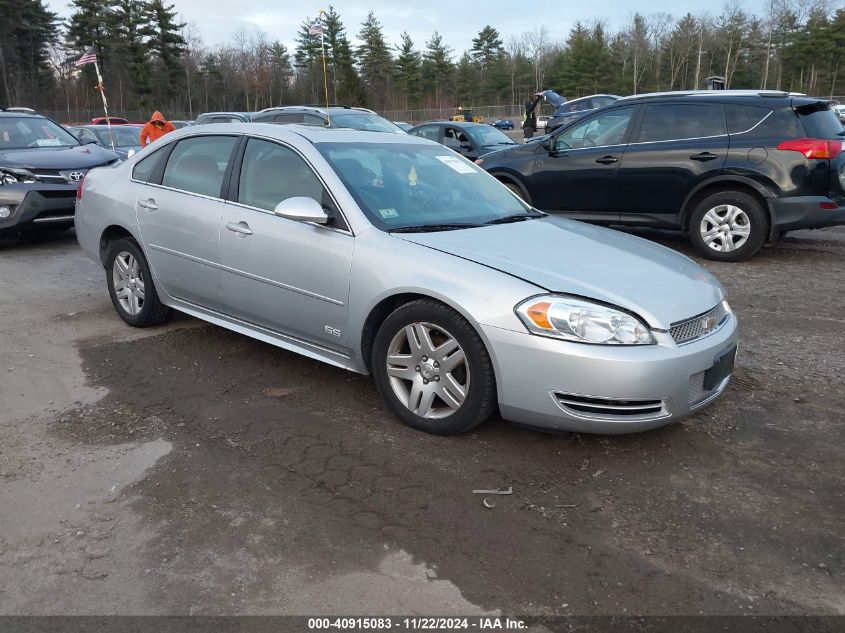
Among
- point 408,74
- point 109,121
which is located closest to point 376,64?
point 408,74

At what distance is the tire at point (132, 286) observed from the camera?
16.9 ft

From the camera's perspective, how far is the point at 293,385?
431 centimetres

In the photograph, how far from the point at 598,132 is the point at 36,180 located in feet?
22.7

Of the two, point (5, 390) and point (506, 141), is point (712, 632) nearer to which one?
point (5, 390)

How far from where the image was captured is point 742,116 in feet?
24.8

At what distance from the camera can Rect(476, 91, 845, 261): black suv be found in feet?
23.6

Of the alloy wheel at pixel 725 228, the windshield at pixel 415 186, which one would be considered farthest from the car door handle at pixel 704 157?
the windshield at pixel 415 186

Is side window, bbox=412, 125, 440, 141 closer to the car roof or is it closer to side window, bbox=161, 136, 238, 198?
the car roof

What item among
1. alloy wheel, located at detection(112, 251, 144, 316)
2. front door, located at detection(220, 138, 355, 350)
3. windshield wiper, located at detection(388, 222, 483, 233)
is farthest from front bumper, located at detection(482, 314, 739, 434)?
alloy wheel, located at detection(112, 251, 144, 316)

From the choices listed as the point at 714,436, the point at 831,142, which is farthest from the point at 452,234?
the point at 831,142

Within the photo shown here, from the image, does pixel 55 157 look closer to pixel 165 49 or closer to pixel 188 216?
pixel 188 216

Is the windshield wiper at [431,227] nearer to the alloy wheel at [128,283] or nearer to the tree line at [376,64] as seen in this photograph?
the alloy wheel at [128,283]

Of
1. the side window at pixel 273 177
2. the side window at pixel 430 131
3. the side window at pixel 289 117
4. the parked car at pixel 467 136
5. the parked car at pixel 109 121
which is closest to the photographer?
the side window at pixel 273 177

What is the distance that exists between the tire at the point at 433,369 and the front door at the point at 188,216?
1509 mm
